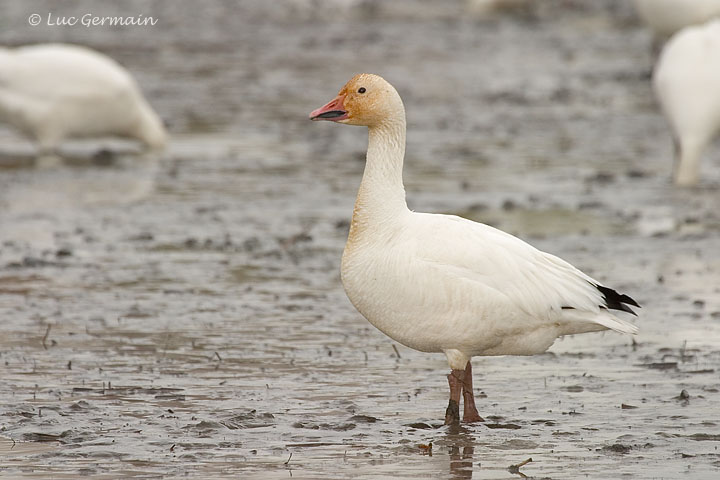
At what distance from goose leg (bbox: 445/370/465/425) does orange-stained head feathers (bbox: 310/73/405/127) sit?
128 centimetres

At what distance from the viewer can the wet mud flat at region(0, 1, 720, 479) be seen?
6.27m

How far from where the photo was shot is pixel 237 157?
50.0 feet

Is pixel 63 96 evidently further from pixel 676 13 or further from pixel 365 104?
pixel 365 104

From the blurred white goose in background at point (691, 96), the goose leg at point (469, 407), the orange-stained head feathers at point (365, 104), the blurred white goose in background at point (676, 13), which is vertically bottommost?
the goose leg at point (469, 407)

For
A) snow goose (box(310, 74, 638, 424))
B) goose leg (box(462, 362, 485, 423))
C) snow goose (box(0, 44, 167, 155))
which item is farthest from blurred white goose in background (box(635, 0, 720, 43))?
goose leg (box(462, 362, 485, 423))

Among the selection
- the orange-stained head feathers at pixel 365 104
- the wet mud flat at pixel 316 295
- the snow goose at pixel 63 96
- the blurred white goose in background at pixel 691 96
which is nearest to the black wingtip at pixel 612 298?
the wet mud flat at pixel 316 295

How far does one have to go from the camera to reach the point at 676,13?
18312 mm

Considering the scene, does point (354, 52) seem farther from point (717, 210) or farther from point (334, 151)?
point (717, 210)

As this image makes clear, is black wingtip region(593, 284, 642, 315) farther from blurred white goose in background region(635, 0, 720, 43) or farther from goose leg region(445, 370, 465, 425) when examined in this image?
blurred white goose in background region(635, 0, 720, 43)

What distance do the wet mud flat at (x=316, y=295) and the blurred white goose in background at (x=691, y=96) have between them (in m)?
0.35

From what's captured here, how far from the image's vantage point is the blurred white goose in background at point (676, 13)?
713 inches

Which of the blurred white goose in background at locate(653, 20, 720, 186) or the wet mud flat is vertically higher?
the blurred white goose in background at locate(653, 20, 720, 186)

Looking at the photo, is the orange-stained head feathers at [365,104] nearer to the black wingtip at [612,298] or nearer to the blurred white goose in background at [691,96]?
the black wingtip at [612,298]

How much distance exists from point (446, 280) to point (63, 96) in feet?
29.4
